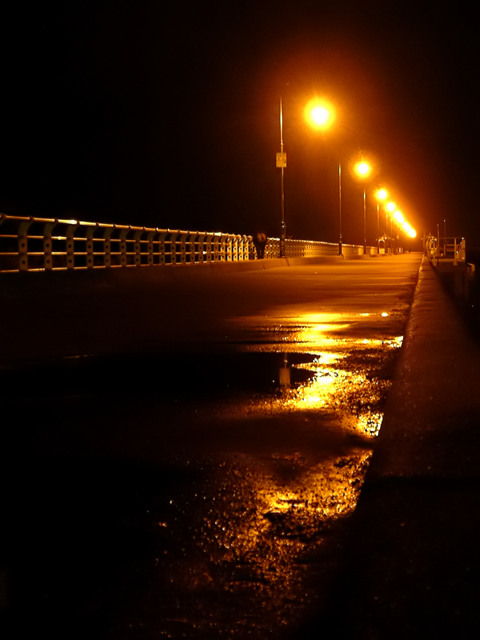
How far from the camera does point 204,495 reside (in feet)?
13.5

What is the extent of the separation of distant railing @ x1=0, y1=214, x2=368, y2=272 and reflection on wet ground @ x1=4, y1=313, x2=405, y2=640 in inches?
549

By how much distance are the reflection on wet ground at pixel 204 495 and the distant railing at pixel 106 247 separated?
13937mm

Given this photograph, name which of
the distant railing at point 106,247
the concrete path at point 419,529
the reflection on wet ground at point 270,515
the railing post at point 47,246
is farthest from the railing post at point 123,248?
the concrete path at point 419,529

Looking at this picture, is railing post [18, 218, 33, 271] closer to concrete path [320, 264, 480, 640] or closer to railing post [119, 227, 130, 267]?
railing post [119, 227, 130, 267]

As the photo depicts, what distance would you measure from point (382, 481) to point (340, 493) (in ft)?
0.75

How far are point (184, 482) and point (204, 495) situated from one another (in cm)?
26

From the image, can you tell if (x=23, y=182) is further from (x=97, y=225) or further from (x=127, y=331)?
(x=127, y=331)

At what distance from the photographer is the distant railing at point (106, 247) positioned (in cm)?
2178

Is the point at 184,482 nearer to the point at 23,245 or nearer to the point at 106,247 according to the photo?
the point at 23,245

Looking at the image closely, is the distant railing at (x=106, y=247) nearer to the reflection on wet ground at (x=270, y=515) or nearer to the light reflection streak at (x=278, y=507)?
the light reflection streak at (x=278, y=507)

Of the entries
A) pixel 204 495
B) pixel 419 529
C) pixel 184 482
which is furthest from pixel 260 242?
pixel 419 529

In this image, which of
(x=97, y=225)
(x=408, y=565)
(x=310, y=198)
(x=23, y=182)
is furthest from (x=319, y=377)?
(x=310, y=198)

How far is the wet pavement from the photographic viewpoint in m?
2.85

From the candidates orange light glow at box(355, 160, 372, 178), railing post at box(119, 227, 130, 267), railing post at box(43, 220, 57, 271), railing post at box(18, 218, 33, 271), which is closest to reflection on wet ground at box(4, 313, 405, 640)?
railing post at box(18, 218, 33, 271)
